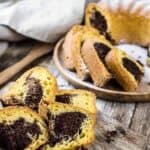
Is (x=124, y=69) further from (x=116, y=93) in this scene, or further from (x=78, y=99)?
(x=78, y=99)

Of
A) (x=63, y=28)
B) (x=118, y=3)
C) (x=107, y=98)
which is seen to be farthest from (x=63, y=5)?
(x=107, y=98)

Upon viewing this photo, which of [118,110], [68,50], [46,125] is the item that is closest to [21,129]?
[46,125]

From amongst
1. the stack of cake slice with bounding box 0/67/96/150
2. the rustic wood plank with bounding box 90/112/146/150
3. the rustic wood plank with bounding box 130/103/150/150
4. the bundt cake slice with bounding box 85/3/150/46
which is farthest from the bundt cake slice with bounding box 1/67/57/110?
the bundt cake slice with bounding box 85/3/150/46

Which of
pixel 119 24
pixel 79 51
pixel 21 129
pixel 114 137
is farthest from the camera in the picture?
pixel 119 24

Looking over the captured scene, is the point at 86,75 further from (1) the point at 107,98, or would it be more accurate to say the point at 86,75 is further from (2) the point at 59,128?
(2) the point at 59,128

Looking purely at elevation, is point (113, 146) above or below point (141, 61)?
below

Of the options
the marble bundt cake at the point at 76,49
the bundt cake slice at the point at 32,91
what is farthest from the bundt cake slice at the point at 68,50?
the bundt cake slice at the point at 32,91

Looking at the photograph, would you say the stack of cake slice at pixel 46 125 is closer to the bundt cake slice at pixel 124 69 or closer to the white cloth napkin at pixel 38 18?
the bundt cake slice at pixel 124 69
